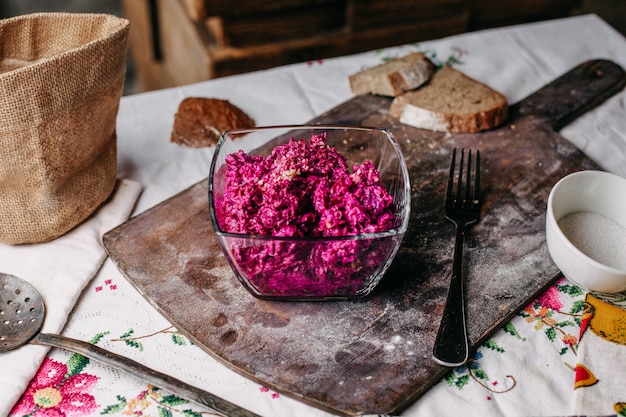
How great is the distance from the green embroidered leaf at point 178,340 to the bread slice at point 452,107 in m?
0.83

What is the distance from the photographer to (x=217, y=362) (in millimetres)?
1122

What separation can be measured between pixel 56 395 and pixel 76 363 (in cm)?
7

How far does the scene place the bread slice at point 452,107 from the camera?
5.29ft

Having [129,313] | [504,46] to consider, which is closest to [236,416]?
[129,313]

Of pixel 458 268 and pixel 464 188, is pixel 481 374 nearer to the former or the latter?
pixel 458 268

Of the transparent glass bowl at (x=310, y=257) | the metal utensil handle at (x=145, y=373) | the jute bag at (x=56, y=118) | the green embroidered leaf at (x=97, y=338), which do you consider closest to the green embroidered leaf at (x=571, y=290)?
the transparent glass bowl at (x=310, y=257)

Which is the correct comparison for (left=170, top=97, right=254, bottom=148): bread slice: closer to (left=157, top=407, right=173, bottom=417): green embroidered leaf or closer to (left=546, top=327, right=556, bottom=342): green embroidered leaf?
(left=157, top=407, right=173, bottom=417): green embroidered leaf

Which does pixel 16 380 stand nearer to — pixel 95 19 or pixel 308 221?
pixel 308 221

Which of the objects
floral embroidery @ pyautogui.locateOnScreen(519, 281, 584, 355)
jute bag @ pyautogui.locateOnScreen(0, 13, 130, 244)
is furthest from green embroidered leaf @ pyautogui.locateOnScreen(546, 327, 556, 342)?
jute bag @ pyautogui.locateOnScreen(0, 13, 130, 244)

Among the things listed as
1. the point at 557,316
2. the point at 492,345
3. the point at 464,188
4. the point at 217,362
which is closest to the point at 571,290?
the point at 557,316

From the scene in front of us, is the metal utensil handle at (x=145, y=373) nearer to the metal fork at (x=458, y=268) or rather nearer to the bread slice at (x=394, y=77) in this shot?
the metal fork at (x=458, y=268)

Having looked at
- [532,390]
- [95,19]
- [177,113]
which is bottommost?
[532,390]

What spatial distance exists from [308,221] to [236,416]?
0.35m

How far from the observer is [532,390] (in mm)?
1092
